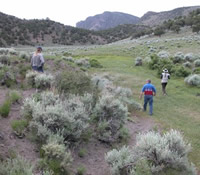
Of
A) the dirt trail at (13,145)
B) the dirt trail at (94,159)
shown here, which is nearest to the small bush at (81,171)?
the dirt trail at (94,159)

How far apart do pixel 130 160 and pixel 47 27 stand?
73.4 meters

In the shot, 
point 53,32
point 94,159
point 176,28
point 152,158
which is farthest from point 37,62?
point 53,32

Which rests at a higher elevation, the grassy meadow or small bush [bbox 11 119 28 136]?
small bush [bbox 11 119 28 136]

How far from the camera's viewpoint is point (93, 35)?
3351 inches

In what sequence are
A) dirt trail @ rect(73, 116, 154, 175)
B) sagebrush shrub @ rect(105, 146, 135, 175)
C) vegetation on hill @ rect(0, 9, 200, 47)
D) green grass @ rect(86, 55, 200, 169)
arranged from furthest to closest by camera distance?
vegetation on hill @ rect(0, 9, 200, 47) → green grass @ rect(86, 55, 200, 169) → dirt trail @ rect(73, 116, 154, 175) → sagebrush shrub @ rect(105, 146, 135, 175)

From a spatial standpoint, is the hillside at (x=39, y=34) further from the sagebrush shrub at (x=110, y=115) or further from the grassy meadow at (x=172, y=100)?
the sagebrush shrub at (x=110, y=115)

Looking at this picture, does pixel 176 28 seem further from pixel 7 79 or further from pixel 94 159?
pixel 94 159

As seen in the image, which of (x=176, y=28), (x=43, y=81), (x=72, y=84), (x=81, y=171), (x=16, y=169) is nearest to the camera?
(x=16, y=169)

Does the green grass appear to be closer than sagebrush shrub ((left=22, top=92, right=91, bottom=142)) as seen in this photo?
No

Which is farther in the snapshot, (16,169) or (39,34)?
(39,34)

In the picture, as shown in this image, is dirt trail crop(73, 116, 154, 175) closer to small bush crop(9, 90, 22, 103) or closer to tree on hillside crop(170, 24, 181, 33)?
small bush crop(9, 90, 22, 103)

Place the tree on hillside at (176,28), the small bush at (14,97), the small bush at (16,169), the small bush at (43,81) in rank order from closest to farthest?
the small bush at (16,169) < the small bush at (14,97) < the small bush at (43,81) < the tree on hillside at (176,28)

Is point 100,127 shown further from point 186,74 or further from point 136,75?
point 186,74

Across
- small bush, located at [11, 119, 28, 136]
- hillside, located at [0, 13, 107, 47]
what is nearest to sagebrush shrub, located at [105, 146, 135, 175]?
small bush, located at [11, 119, 28, 136]
